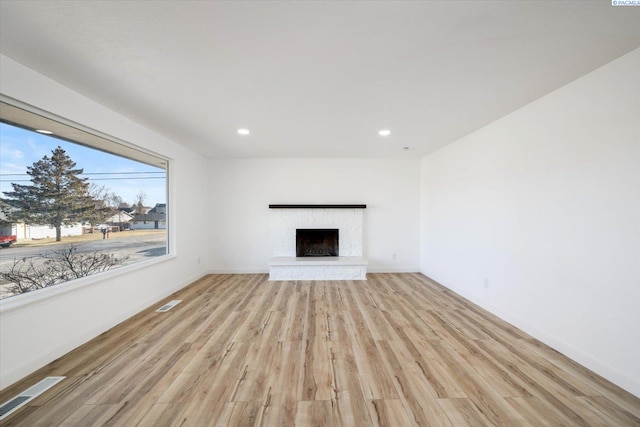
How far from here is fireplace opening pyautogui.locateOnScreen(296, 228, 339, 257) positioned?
5051 millimetres

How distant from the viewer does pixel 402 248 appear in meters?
5.14

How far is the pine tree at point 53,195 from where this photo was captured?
6.35 feet

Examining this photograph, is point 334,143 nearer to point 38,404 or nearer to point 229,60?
point 229,60

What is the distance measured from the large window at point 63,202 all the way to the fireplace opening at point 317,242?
2.68 meters

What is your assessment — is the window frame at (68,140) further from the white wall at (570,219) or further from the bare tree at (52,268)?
the white wall at (570,219)

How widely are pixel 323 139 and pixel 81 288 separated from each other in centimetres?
336

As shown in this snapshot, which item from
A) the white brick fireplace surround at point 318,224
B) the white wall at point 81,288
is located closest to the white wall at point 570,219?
the white brick fireplace surround at point 318,224

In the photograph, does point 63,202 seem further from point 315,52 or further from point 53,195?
point 315,52

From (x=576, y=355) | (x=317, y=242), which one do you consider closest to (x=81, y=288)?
(x=317, y=242)

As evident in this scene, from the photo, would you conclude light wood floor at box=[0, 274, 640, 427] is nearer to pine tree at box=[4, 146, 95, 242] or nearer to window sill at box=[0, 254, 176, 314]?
window sill at box=[0, 254, 176, 314]

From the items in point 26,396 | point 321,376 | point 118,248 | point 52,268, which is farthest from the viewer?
point 118,248

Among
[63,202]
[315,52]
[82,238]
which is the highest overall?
[315,52]

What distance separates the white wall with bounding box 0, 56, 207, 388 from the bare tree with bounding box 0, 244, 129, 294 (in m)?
0.12

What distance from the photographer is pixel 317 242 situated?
5.09m
